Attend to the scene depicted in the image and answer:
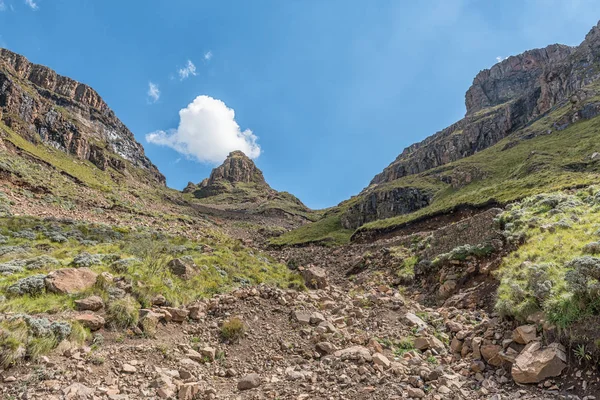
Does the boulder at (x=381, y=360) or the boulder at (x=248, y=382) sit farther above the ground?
the boulder at (x=381, y=360)

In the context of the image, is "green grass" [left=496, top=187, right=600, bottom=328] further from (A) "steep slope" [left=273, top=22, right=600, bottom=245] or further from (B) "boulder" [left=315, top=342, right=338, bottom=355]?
(A) "steep slope" [left=273, top=22, right=600, bottom=245]

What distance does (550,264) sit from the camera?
9141 mm

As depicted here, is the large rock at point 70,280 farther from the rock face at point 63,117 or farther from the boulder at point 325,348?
the rock face at point 63,117

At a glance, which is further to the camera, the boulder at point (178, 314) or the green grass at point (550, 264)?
the boulder at point (178, 314)

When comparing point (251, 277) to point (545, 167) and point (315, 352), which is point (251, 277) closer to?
point (315, 352)

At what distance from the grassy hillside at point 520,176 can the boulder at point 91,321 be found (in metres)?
34.5

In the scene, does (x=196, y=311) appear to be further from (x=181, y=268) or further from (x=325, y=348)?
(x=325, y=348)

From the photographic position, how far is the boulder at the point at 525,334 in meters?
7.39

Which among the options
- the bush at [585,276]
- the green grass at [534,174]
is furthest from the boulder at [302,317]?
the green grass at [534,174]

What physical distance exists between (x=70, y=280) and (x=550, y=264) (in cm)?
1453

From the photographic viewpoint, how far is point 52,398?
17.4 ft

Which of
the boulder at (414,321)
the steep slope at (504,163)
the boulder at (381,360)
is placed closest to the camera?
the boulder at (381,360)

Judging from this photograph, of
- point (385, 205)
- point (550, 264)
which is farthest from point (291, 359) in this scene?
point (385, 205)

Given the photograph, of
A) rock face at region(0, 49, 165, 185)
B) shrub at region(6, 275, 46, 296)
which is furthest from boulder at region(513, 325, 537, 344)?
rock face at region(0, 49, 165, 185)
